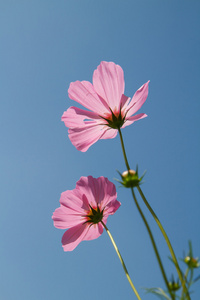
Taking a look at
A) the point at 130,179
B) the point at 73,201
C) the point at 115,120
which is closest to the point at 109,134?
the point at 115,120

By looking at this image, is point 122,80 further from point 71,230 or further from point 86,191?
point 71,230

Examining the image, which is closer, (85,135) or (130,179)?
(130,179)

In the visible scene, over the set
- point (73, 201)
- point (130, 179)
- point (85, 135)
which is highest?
point (85, 135)

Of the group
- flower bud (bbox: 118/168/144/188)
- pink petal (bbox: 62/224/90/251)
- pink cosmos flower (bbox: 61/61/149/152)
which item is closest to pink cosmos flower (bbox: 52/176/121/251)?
pink petal (bbox: 62/224/90/251)

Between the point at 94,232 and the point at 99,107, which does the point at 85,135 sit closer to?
the point at 99,107

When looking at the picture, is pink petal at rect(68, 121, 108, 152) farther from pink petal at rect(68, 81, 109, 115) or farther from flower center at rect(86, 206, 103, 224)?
flower center at rect(86, 206, 103, 224)

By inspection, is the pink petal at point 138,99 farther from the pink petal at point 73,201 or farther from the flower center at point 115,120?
the pink petal at point 73,201

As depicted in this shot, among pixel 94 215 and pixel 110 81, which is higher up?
pixel 110 81

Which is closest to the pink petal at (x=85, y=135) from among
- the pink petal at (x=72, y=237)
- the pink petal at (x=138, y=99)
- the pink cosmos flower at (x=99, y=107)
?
the pink cosmos flower at (x=99, y=107)

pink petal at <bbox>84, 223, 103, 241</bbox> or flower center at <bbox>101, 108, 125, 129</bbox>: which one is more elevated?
flower center at <bbox>101, 108, 125, 129</bbox>
